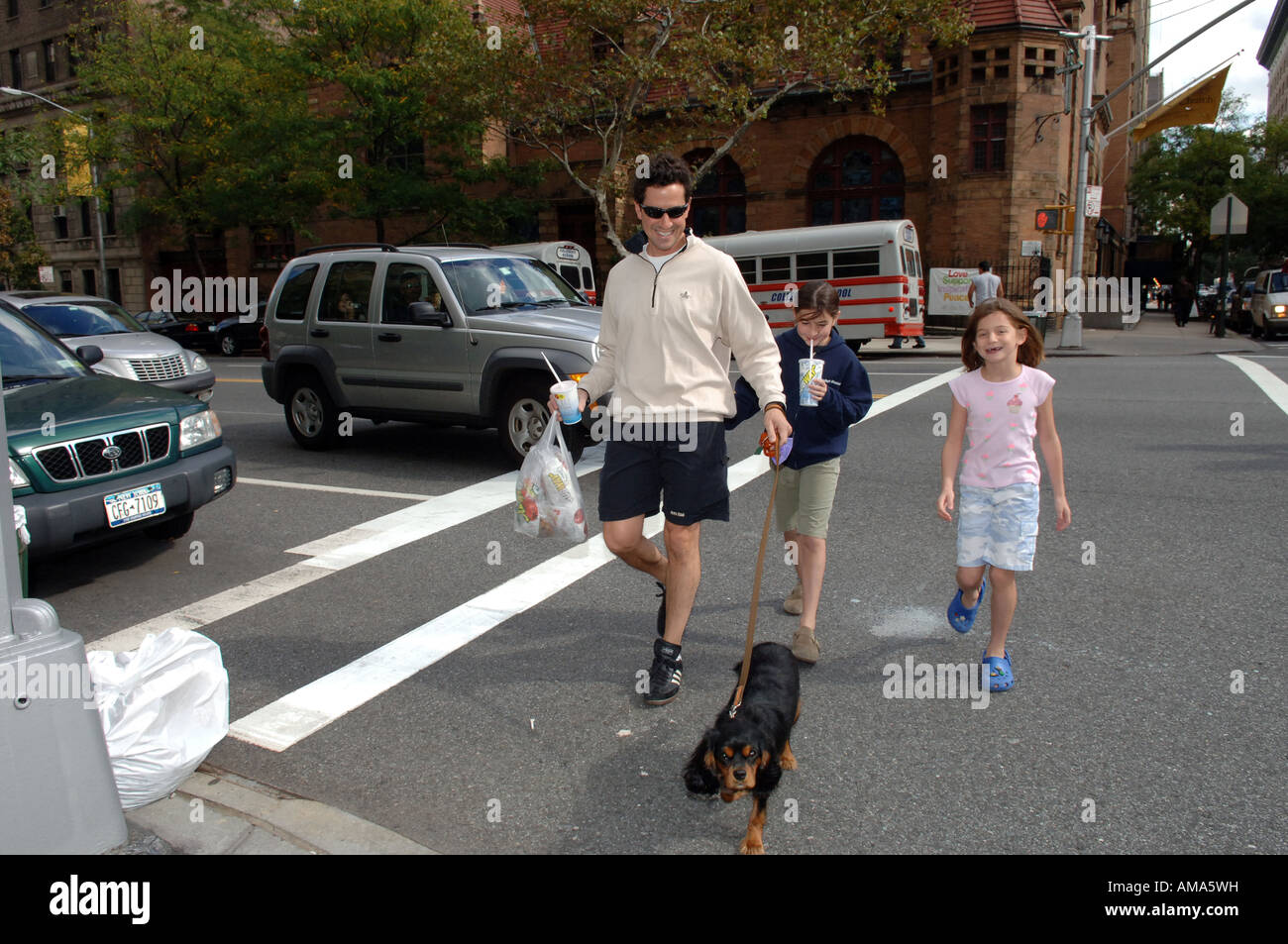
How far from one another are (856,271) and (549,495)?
19.8 metres

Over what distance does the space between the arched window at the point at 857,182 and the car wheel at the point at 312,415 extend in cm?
2422

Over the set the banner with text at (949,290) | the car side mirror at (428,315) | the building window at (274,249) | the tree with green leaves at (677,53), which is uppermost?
the tree with green leaves at (677,53)

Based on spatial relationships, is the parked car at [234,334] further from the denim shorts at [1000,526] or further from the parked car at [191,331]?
the denim shorts at [1000,526]

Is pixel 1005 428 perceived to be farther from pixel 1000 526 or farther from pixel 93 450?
pixel 93 450

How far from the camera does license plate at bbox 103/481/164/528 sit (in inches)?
218

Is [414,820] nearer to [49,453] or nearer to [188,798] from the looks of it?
[188,798]

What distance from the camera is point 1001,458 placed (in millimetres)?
4082

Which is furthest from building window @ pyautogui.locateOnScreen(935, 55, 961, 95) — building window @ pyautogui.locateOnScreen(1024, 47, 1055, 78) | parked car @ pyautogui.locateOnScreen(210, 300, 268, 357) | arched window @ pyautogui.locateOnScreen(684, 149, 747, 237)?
parked car @ pyautogui.locateOnScreen(210, 300, 268, 357)

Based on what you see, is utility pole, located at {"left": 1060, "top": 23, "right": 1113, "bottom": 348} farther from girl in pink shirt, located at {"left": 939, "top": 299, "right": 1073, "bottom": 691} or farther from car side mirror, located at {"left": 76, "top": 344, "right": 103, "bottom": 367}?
car side mirror, located at {"left": 76, "top": 344, "right": 103, "bottom": 367}

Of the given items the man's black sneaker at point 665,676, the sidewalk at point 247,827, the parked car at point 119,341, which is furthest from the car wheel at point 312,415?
the sidewalk at point 247,827

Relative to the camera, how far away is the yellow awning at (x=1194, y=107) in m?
22.3

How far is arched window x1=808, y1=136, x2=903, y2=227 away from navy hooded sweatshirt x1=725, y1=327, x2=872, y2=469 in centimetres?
2812

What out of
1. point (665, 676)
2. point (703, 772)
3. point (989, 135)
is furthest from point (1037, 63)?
point (703, 772)
